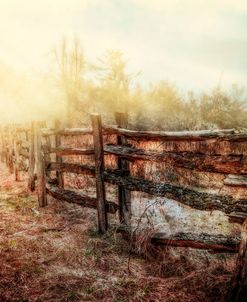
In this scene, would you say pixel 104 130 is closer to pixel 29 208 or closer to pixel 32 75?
pixel 29 208

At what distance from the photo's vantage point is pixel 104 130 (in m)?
4.86

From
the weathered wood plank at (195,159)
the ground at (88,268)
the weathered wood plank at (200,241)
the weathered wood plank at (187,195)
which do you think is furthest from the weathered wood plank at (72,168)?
the weathered wood plank at (200,241)

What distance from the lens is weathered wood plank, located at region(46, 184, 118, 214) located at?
4809 mm

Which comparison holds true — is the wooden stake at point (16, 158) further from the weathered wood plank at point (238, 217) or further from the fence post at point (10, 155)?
the weathered wood plank at point (238, 217)

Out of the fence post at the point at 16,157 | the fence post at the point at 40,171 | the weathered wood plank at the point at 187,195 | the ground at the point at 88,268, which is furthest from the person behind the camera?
the fence post at the point at 16,157

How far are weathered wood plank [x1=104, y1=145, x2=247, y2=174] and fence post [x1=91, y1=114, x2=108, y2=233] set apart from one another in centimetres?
24

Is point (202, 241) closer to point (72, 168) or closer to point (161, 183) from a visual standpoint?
point (161, 183)

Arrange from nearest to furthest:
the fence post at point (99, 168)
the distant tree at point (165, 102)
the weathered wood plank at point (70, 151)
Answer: the fence post at point (99, 168), the weathered wood plank at point (70, 151), the distant tree at point (165, 102)

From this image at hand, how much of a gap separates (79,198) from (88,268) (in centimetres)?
184

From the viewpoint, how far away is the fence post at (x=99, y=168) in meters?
4.71

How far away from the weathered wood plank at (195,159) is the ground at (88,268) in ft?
3.57

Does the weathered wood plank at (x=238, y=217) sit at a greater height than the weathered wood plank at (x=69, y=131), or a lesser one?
lesser

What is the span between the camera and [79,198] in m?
5.39

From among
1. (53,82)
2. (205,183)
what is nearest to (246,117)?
(205,183)
